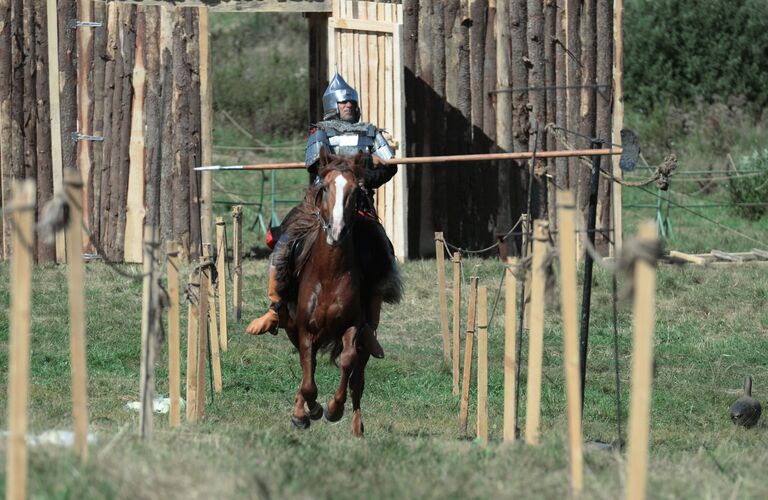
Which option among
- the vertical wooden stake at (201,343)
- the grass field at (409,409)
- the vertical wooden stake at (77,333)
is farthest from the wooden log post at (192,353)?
the vertical wooden stake at (77,333)

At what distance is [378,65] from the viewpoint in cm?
1652

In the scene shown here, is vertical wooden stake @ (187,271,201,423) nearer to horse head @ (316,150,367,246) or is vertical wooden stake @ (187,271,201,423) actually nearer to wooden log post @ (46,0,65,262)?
horse head @ (316,150,367,246)

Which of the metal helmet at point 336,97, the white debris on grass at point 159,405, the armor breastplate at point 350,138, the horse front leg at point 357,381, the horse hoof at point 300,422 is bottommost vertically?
the white debris on grass at point 159,405

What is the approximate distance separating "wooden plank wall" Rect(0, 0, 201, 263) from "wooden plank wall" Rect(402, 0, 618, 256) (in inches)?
114

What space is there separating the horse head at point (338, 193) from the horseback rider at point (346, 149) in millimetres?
551

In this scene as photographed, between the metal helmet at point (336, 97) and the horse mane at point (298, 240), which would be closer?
the horse mane at point (298, 240)

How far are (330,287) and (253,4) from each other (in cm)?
765

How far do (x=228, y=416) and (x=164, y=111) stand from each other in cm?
656

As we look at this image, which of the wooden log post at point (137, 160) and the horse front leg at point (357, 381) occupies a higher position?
the wooden log post at point (137, 160)

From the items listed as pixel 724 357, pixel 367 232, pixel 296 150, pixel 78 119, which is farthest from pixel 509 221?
pixel 296 150

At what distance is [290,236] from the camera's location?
1008 centimetres

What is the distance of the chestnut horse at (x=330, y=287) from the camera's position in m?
9.33

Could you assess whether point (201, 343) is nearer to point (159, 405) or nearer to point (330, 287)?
point (330, 287)

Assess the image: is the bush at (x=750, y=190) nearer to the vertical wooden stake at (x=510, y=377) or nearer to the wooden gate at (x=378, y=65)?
the wooden gate at (x=378, y=65)
